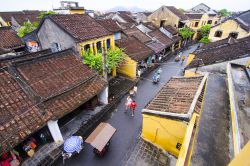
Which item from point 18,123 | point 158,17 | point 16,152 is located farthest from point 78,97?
point 158,17

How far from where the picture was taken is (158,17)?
1795 inches

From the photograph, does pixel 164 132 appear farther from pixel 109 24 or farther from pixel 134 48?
pixel 109 24

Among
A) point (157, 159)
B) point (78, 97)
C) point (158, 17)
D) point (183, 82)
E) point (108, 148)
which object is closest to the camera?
point (157, 159)

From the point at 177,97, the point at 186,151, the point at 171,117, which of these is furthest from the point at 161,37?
the point at 186,151

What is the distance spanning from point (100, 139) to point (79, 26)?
14169 millimetres

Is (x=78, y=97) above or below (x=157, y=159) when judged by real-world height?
above

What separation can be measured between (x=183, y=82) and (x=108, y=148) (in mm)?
9380

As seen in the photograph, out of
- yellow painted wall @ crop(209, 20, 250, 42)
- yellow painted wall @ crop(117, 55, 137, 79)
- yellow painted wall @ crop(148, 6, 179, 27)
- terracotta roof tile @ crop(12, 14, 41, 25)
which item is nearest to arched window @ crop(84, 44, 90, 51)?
yellow painted wall @ crop(117, 55, 137, 79)

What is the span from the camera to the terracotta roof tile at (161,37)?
3450 centimetres

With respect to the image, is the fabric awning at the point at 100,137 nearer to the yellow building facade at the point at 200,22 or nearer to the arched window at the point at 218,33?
the arched window at the point at 218,33

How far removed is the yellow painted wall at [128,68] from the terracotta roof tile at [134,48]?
27.3 inches

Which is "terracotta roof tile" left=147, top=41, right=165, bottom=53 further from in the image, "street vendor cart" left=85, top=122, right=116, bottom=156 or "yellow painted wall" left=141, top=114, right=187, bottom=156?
"street vendor cart" left=85, top=122, right=116, bottom=156

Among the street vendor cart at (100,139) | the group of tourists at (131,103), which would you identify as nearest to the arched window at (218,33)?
the group of tourists at (131,103)

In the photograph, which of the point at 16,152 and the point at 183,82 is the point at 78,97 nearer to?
the point at 16,152
